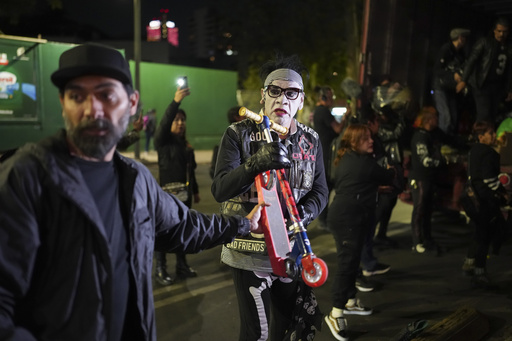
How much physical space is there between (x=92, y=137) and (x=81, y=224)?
0.28 m

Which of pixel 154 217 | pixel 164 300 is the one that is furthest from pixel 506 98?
pixel 154 217

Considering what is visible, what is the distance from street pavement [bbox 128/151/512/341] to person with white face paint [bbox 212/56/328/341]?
51.2 inches

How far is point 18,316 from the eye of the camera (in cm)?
139

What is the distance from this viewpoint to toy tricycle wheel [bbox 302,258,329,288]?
6.54ft

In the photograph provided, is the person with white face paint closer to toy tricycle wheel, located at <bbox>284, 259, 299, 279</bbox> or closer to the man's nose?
toy tricycle wheel, located at <bbox>284, 259, 299, 279</bbox>

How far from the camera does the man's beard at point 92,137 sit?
4.92ft

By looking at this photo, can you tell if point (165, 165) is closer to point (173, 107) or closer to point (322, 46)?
point (173, 107)

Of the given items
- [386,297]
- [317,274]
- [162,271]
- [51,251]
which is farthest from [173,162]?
[51,251]

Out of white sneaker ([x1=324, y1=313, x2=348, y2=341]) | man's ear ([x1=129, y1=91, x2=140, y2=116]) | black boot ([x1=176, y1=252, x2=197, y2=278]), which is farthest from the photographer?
black boot ([x1=176, y1=252, x2=197, y2=278])

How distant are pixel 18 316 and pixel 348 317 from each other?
3369 mm

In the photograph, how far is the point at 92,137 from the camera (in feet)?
4.94

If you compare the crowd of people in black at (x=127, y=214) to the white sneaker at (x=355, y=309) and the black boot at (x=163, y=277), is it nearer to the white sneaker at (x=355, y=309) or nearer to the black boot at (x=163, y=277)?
the white sneaker at (x=355, y=309)

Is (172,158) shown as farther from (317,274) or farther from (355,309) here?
(317,274)

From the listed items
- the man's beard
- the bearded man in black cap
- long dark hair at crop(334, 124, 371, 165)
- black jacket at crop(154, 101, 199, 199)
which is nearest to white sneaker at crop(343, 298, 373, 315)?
long dark hair at crop(334, 124, 371, 165)
